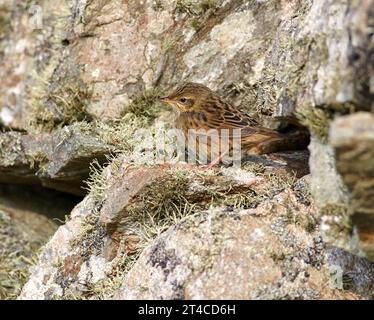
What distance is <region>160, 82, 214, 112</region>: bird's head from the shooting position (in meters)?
8.50

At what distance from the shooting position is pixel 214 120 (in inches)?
339

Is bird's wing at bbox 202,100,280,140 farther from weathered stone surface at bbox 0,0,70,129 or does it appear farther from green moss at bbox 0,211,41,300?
green moss at bbox 0,211,41,300

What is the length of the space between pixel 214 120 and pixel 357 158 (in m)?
3.46

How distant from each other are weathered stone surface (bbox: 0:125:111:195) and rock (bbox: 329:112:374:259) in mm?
3505

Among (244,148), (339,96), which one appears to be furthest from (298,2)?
(339,96)

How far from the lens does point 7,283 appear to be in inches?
357

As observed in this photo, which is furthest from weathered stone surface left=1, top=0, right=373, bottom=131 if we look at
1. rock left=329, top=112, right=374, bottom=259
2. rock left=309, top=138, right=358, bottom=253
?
rock left=329, top=112, right=374, bottom=259

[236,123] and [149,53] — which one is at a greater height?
[149,53]

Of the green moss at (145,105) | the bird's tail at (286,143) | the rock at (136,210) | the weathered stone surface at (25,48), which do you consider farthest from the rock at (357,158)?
the weathered stone surface at (25,48)

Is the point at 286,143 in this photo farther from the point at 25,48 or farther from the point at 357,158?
the point at 25,48

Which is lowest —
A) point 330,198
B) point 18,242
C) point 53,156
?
point 18,242

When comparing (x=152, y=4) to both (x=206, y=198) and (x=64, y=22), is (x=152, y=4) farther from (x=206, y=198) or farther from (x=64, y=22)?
(x=206, y=198)

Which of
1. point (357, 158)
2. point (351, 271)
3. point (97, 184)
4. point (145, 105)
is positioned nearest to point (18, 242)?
point (97, 184)
